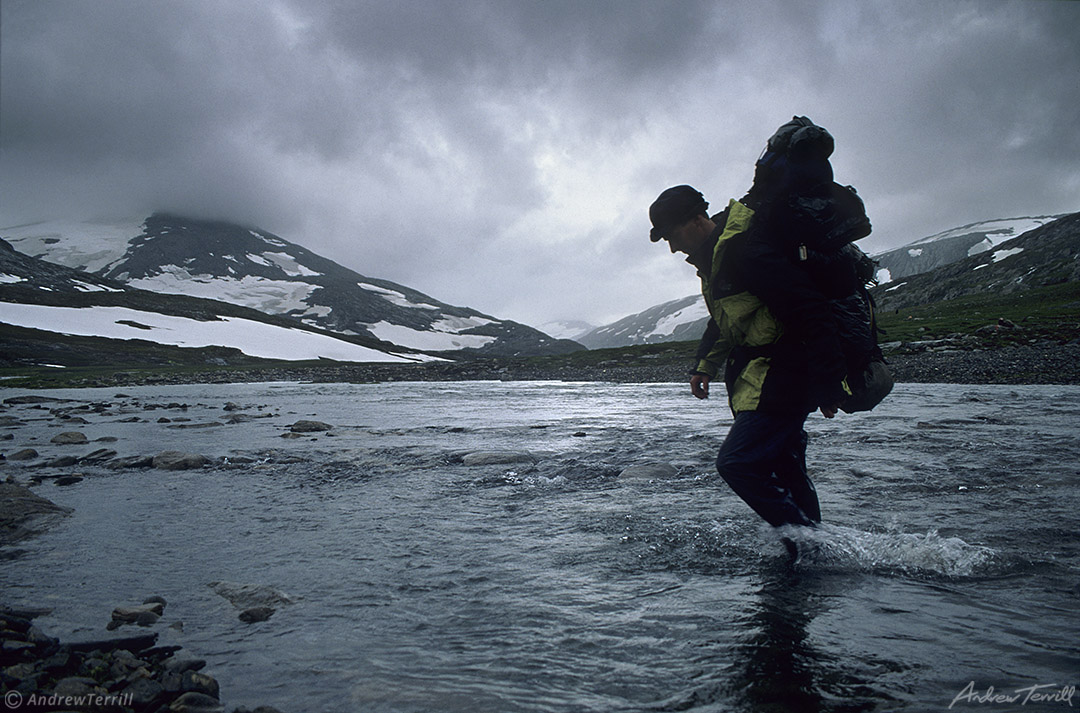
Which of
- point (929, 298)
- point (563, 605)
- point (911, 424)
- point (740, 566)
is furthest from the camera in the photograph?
point (929, 298)

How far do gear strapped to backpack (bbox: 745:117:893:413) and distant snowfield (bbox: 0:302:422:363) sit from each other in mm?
97830

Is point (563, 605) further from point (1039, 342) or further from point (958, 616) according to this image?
point (1039, 342)

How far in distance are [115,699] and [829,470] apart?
25.8 ft

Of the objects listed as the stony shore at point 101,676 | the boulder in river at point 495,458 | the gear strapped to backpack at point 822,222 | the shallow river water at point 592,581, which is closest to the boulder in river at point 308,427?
the shallow river water at point 592,581

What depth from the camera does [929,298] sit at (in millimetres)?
108062

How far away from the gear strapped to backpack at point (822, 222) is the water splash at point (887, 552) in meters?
1.13

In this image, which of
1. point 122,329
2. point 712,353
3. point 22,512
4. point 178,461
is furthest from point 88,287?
point 712,353

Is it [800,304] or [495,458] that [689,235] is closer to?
[800,304]

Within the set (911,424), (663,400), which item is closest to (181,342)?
(663,400)

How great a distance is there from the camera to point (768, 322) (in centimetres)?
425

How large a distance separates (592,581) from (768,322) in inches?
90.2

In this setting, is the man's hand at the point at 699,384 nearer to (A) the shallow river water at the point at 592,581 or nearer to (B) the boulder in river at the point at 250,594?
(A) the shallow river water at the point at 592,581

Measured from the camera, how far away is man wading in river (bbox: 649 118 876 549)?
4.03 meters

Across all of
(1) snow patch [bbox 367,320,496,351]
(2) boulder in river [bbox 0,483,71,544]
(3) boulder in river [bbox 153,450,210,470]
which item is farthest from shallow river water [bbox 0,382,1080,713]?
(1) snow patch [bbox 367,320,496,351]
